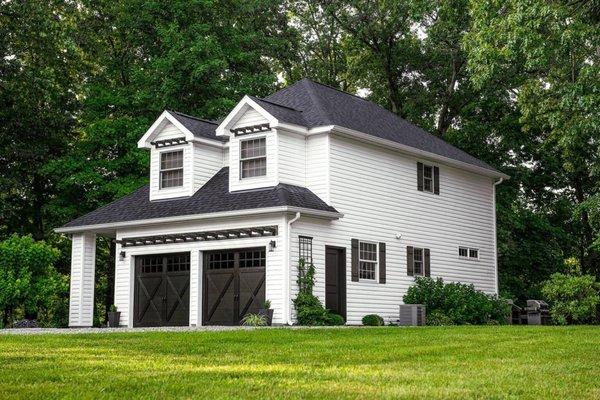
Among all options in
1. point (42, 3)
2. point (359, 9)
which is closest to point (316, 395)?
point (42, 3)

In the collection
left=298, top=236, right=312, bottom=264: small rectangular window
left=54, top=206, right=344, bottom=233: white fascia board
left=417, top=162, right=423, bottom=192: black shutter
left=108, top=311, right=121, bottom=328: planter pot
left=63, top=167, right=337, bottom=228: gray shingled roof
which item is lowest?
left=108, top=311, right=121, bottom=328: planter pot

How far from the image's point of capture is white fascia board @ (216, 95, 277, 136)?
77.1 feet

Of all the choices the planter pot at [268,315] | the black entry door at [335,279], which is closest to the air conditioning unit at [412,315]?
the black entry door at [335,279]

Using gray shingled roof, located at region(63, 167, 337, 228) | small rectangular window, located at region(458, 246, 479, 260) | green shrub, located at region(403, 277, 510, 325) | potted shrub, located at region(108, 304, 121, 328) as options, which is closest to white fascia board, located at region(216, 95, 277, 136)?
gray shingled roof, located at region(63, 167, 337, 228)

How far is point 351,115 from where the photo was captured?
26672mm

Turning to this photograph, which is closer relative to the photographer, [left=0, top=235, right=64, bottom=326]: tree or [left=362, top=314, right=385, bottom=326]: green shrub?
[left=362, top=314, right=385, bottom=326]: green shrub

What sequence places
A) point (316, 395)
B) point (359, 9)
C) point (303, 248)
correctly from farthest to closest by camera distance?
1. point (359, 9)
2. point (303, 248)
3. point (316, 395)

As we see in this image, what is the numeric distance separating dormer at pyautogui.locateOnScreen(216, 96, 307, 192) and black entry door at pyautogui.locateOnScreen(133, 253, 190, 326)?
3.00 m

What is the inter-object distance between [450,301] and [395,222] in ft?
9.89

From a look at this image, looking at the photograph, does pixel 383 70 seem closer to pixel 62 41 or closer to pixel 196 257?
pixel 62 41

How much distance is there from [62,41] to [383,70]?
14890 mm

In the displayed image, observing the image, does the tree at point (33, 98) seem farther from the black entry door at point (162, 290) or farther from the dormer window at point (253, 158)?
the dormer window at point (253, 158)

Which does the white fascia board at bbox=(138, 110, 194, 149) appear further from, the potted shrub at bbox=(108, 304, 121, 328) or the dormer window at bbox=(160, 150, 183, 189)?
the potted shrub at bbox=(108, 304, 121, 328)

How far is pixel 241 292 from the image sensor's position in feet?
76.0
